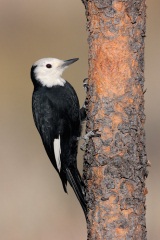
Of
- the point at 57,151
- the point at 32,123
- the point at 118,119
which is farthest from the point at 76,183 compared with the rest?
the point at 32,123

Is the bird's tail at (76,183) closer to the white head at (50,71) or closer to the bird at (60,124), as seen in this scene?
the bird at (60,124)

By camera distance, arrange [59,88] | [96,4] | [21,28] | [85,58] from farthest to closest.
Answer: [21,28], [85,58], [59,88], [96,4]

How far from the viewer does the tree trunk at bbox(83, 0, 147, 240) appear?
223 inches

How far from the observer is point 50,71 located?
7078 mm

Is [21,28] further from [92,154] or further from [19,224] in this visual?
[92,154]

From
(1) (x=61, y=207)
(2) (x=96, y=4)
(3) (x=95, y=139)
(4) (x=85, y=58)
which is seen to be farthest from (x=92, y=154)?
(4) (x=85, y=58)

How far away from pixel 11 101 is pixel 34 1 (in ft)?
7.84

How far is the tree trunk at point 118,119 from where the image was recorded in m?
5.66

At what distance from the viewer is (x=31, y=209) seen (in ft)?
33.2

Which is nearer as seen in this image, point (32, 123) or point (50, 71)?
point (50, 71)

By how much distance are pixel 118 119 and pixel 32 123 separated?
611cm

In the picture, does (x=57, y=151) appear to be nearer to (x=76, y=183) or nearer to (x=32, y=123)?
(x=76, y=183)

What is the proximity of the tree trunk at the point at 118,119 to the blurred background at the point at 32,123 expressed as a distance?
3550mm

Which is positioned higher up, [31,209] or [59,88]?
[59,88]
